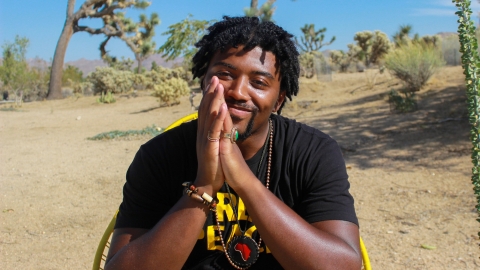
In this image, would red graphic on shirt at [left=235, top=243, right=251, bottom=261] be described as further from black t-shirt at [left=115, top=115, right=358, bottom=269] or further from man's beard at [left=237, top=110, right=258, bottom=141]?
man's beard at [left=237, top=110, right=258, bottom=141]

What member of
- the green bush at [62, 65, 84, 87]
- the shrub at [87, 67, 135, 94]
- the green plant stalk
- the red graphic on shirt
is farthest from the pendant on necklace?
the green bush at [62, 65, 84, 87]

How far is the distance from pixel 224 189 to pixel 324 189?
375 mm

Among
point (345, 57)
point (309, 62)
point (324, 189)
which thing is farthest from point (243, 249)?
point (345, 57)

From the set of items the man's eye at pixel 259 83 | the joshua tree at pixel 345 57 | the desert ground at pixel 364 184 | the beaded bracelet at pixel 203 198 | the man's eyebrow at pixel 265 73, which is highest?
the joshua tree at pixel 345 57

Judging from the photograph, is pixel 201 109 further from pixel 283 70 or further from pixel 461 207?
pixel 461 207

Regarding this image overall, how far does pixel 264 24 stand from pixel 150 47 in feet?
138

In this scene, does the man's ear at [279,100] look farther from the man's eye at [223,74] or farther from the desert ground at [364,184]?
the desert ground at [364,184]

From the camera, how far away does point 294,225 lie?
1.64 metres

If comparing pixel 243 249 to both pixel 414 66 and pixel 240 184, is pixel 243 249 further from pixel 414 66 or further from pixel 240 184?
pixel 414 66

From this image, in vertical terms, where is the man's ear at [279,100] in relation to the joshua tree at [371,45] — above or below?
below

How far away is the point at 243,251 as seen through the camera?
6.13 feet

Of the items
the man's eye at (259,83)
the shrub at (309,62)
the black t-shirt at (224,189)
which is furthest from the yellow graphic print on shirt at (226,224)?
the shrub at (309,62)

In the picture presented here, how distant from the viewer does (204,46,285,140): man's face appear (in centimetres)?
187

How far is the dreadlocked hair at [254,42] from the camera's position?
6.31 feet
